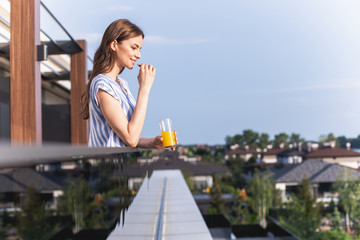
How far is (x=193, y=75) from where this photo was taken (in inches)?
5236

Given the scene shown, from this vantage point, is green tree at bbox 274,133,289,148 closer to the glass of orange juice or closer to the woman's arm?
the glass of orange juice

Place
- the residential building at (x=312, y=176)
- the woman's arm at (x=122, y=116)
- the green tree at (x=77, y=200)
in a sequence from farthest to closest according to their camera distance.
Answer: the residential building at (x=312, y=176) → the woman's arm at (x=122, y=116) → the green tree at (x=77, y=200)

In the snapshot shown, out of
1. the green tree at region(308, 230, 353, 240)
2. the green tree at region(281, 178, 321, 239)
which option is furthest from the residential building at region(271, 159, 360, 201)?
the green tree at region(308, 230, 353, 240)

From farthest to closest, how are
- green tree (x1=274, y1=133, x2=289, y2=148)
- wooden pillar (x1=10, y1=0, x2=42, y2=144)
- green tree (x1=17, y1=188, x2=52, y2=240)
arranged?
green tree (x1=274, y1=133, x2=289, y2=148)
wooden pillar (x1=10, y1=0, x2=42, y2=144)
green tree (x1=17, y1=188, x2=52, y2=240)

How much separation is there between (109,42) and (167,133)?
2.04 ft

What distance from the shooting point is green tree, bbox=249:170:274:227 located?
146 ft

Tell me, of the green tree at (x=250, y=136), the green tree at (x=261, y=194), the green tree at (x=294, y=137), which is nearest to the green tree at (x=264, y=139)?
the green tree at (x=250, y=136)

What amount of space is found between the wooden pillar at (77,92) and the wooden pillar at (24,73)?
10.9 ft

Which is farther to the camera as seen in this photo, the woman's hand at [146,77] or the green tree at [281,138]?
the green tree at [281,138]

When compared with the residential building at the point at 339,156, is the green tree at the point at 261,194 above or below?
below

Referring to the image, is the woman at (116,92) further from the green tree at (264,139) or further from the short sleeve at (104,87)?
Result: the green tree at (264,139)

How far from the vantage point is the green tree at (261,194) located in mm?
44406

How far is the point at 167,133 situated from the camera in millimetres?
2031

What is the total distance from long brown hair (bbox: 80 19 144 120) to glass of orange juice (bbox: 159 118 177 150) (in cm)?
46
